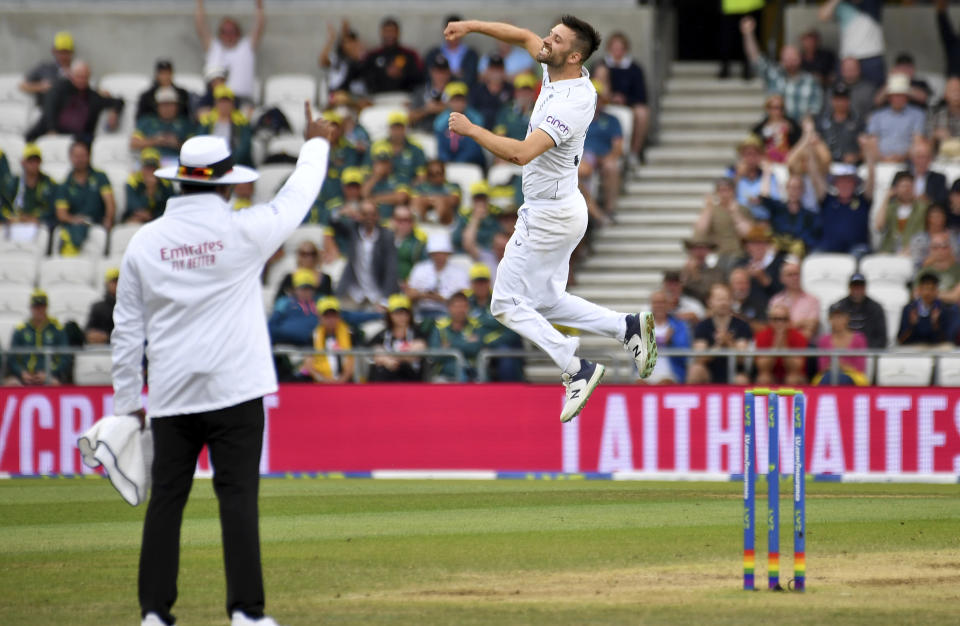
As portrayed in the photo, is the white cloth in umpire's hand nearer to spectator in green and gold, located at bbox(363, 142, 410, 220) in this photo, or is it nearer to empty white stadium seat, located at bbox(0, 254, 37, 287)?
spectator in green and gold, located at bbox(363, 142, 410, 220)

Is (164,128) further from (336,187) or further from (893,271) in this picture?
(893,271)

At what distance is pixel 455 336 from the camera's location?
1564 cm

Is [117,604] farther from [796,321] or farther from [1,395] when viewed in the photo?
[796,321]

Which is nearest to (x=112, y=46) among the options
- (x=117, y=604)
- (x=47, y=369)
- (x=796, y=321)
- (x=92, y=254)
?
(x=92, y=254)

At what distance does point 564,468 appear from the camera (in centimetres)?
1502

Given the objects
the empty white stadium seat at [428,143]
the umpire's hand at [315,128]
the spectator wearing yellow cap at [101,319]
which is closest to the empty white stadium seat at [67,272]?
the spectator wearing yellow cap at [101,319]

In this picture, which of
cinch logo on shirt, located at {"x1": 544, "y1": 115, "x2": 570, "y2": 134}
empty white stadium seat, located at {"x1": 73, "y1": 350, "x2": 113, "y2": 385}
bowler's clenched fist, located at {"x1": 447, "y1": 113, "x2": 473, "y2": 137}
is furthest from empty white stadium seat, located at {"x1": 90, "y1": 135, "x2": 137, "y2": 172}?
bowler's clenched fist, located at {"x1": 447, "y1": 113, "x2": 473, "y2": 137}

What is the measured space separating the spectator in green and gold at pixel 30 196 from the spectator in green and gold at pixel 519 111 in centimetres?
530

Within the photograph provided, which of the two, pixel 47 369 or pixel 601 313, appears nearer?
pixel 601 313

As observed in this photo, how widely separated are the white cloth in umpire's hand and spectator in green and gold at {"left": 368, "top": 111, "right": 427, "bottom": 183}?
435 inches

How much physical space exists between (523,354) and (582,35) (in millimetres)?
6158

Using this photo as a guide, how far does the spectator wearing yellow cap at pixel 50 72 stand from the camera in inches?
801

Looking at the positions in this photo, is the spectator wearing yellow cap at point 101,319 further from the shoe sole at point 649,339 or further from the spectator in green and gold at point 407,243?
the shoe sole at point 649,339

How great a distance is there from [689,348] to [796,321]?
1081mm
